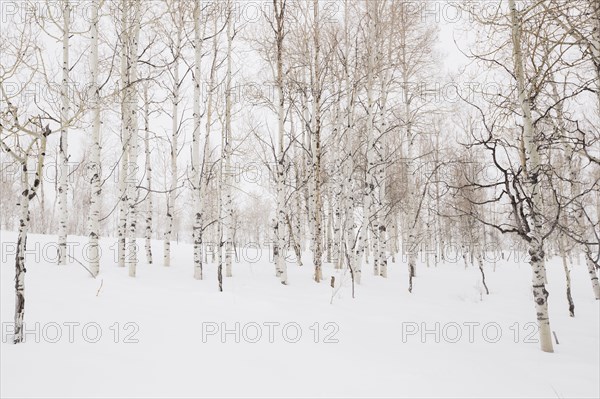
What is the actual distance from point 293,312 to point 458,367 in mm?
2816

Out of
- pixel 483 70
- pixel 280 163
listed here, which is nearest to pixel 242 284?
pixel 280 163

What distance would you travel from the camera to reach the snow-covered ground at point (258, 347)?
3682mm

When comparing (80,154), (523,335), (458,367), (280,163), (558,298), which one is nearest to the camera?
(458,367)

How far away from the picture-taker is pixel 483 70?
20.7 feet

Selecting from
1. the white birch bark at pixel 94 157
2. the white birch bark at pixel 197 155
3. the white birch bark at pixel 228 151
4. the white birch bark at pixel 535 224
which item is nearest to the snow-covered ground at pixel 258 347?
the white birch bark at pixel 535 224

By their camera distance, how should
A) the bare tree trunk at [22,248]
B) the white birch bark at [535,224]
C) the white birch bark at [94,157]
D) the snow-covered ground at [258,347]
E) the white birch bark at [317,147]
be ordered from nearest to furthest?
the snow-covered ground at [258,347] → the bare tree trunk at [22,248] → the white birch bark at [535,224] → the white birch bark at [94,157] → the white birch bark at [317,147]

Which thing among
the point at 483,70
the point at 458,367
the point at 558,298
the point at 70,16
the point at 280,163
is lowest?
the point at 558,298

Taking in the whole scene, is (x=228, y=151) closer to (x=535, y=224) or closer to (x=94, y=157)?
(x=94, y=157)

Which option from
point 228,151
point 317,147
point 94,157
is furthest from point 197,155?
point 317,147

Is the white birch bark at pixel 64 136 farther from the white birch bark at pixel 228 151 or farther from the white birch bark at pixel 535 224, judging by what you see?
the white birch bark at pixel 535 224

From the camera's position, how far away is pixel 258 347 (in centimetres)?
477

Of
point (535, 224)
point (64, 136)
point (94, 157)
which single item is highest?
point (64, 136)

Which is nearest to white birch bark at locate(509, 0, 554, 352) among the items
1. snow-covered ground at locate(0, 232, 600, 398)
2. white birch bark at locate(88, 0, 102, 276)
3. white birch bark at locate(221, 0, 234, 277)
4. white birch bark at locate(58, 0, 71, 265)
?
snow-covered ground at locate(0, 232, 600, 398)

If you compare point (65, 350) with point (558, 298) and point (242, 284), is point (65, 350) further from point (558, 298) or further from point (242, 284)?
point (558, 298)
